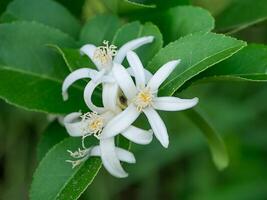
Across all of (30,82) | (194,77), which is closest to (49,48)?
(30,82)

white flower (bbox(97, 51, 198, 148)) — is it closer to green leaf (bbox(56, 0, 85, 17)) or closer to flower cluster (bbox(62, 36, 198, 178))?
flower cluster (bbox(62, 36, 198, 178))

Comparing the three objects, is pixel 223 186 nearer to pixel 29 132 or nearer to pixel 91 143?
pixel 29 132

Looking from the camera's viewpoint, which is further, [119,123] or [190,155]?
[190,155]

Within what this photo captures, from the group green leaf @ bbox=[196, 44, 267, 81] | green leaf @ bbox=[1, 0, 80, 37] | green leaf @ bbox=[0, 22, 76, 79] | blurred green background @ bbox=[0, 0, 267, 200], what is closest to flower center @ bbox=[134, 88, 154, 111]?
green leaf @ bbox=[196, 44, 267, 81]

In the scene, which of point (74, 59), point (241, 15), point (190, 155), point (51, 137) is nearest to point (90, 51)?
point (74, 59)

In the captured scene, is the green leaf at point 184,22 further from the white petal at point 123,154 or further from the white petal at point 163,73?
the white petal at point 123,154

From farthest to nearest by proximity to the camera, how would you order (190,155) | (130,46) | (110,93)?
(190,155)
(130,46)
(110,93)

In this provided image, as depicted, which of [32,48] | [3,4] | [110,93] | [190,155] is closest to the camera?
[110,93]

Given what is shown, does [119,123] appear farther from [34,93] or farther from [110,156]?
[34,93]
